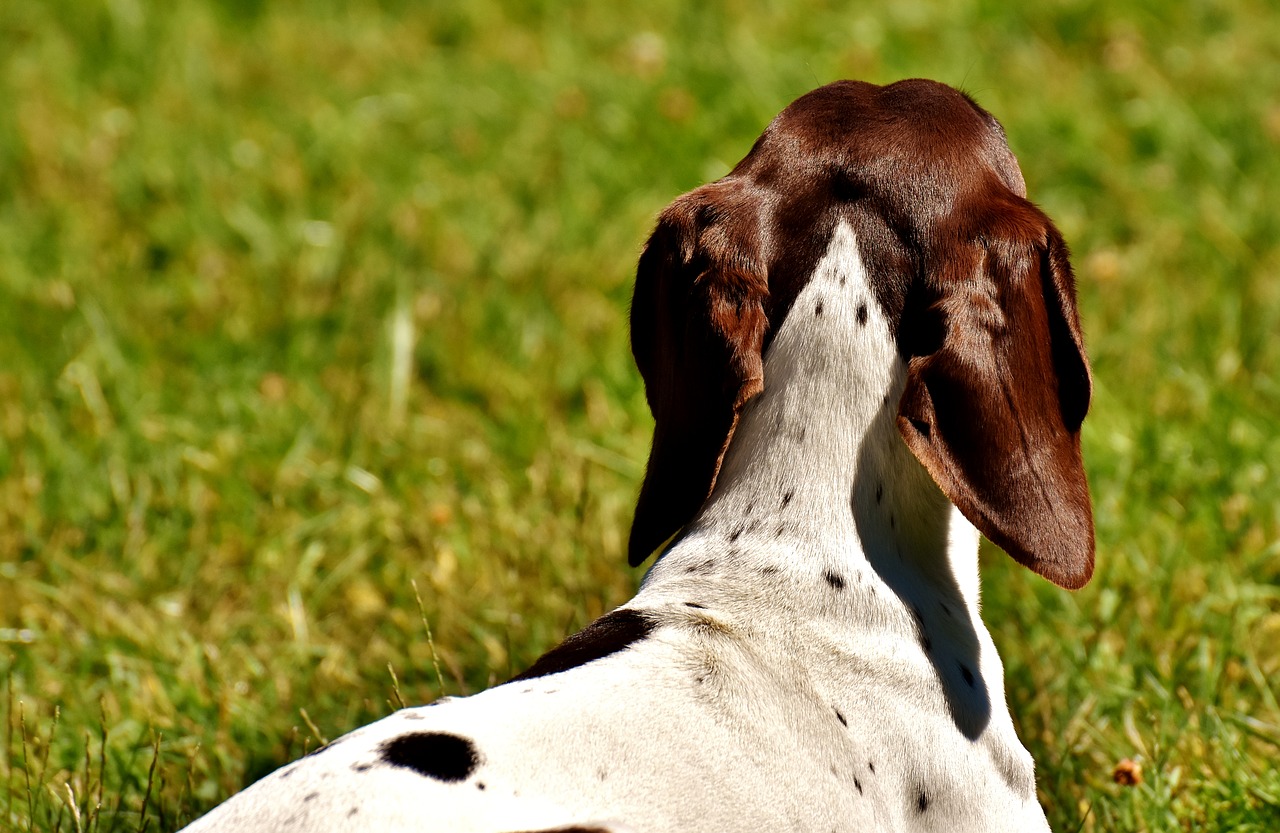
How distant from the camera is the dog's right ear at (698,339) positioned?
2744 mm

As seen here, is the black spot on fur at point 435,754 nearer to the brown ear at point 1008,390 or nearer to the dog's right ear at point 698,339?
the dog's right ear at point 698,339

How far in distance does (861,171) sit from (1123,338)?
263cm

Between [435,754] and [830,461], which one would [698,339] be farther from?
[435,754]

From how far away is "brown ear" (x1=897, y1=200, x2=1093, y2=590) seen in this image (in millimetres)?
2619

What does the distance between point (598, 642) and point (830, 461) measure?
52 cm

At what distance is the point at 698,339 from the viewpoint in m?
2.78

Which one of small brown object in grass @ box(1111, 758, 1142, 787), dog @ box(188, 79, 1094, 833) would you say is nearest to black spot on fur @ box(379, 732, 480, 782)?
dog @ box(188, 79, 1094, 833)

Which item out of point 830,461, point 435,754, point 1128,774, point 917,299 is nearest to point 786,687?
point 830,461

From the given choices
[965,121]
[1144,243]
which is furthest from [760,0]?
[965,121]

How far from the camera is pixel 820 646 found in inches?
105

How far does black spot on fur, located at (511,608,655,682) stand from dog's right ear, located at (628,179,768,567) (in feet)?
0.89

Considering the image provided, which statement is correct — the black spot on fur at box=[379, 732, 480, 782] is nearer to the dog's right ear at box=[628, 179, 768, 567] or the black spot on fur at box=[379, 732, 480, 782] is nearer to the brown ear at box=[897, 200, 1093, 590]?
the dog's right ear at box=[628, 179, 768, 567]

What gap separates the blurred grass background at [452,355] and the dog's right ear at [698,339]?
0.88 metres

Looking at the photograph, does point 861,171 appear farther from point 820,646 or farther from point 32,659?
point 32,659
